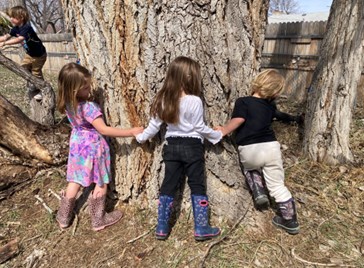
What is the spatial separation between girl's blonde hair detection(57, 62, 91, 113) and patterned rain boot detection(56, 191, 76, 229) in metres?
0.85

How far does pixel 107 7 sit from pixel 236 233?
2084 millimetres

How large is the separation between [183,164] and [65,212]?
118 centimetres

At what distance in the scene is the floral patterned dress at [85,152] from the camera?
269 cm

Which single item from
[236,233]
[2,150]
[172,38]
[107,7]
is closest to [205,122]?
[172,38]

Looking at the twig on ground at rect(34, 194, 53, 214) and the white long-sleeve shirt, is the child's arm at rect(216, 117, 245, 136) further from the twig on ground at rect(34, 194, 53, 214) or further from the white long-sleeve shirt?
the twig on ground at rect(34, 194, 53, 214)

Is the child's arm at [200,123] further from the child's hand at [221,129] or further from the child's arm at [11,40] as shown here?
the child's arm at [11,40]

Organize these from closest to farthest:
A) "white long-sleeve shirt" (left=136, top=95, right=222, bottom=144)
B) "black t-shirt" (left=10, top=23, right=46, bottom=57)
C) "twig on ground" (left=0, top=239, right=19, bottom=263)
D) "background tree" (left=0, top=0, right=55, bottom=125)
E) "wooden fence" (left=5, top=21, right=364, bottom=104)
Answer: "white long-sleeve shirt" (left=136, top=95, right=222, bottom=144) < "twig on ground" (left=0, top=239, right=19, bottom=263) < "background tree" (left=0, top=0, right=55, bottom=125) < "black t-shirt" (left=10, top=23, right=46, bottom=57) < "wooden fence" (left=5, top=21, right=364, bottom=104)

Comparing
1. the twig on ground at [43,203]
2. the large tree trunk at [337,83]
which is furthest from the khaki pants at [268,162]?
the twig on ground at [43,203]

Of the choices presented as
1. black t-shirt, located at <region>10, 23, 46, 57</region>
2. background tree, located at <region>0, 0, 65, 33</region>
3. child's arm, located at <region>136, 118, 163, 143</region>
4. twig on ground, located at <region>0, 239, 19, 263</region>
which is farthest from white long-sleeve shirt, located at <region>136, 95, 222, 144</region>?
background tree, located at <region>0, 0, 65, 33</region>

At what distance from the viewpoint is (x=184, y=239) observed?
267 centimetres

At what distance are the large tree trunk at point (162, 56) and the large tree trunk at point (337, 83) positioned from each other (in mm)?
1752

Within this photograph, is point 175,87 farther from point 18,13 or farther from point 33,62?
point 33,62

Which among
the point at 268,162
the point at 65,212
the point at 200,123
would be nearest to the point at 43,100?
the point at 65,212

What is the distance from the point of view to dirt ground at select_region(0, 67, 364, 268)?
250 centimetres
